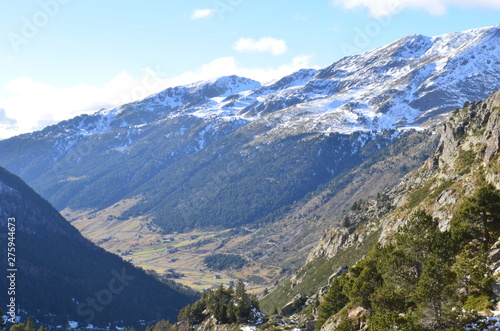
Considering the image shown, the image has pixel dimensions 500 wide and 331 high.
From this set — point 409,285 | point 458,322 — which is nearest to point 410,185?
point 409,285

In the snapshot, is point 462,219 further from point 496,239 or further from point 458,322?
point 458,322

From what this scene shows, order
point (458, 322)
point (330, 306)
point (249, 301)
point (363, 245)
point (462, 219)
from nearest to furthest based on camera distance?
point (458, 322), point (462, 219), point (330, 306), point (249, 301), point (363, 245)

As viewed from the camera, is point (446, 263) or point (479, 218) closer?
point (446, 263)

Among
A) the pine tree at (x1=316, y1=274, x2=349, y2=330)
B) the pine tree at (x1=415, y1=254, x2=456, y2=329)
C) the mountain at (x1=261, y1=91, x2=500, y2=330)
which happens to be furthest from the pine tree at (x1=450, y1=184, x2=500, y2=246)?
the pine tree at (x1=316, y1=274, x2=349, y2=330)

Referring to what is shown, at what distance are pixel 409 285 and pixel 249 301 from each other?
7738 centimetres

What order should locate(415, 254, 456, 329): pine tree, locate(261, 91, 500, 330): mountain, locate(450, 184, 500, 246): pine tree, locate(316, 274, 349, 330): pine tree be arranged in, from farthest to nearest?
locate(316, 274, 349, 330): pine tree, locate(450, 184, 500, 246): pine tree, locate(261, 91, 500, 330): mountain, locate(415, 254, 456, 329): pine tree

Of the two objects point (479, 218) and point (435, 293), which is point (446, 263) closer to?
point (435, 293)

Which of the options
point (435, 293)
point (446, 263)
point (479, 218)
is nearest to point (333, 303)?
point (479, 218)

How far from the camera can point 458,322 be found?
153 ft

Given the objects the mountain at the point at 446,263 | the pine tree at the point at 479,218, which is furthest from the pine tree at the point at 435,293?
the pine tree at the point at 479,218

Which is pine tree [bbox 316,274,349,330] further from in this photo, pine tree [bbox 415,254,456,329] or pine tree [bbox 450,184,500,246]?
pine tree [bbox 415,254,456,329]

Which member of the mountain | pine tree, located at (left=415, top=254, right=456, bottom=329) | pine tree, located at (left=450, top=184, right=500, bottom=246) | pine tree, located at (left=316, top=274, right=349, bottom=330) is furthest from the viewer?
pine tree, located at (left=316, top=274, right=349, bottom=330)

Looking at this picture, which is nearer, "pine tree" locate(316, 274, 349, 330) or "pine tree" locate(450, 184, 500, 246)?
"pine tree" locate(450, 184, 500, 246)

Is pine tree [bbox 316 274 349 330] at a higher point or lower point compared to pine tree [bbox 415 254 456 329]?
lower
